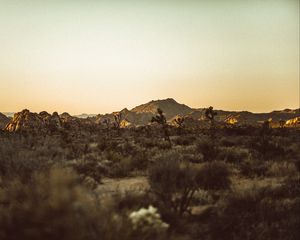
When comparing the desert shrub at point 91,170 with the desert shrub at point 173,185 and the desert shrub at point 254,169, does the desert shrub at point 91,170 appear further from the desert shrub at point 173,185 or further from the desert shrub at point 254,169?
the desert shrub at point 254,169

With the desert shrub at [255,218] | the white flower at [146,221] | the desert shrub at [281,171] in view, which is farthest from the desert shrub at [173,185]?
the desert shrub at [281,171]

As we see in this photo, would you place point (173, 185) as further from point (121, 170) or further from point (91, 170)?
point (91, 170)

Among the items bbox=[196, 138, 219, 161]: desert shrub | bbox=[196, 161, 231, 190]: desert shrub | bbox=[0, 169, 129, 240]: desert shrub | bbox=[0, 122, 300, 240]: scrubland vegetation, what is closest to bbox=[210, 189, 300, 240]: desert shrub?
bbox=[0, 122, 300, 240]: scrubland vegetation

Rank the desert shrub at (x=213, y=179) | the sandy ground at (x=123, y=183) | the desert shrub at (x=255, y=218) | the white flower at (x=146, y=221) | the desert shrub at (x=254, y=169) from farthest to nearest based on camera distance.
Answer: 1. the desert shrub at (x=254, y=169)
2. the sandy ground at (x=123, y=183)
3. the desert shrub at (x=213, y=179)
4. the desert shrub at (x=255, y=218)
5. the white flower at (x=146, y=221)

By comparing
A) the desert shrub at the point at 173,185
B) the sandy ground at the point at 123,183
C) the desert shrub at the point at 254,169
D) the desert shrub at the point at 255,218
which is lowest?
the sandy ground at the point at 123,183

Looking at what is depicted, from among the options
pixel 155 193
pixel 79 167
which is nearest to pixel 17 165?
pixel 79 167

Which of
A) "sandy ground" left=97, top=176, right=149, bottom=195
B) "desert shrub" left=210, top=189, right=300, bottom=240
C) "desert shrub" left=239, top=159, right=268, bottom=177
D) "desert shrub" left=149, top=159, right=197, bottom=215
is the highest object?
"desert shrub" left=149, top=159, right=197, bottom=215

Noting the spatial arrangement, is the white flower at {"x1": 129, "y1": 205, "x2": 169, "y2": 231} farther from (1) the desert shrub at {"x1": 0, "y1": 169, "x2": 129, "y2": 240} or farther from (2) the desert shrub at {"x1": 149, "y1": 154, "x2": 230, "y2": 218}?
(2) the desert shrub at {"x1": 149, "y1": 154, "x2": 230, "y2": 218}

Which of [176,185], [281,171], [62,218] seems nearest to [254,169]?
[281,171]

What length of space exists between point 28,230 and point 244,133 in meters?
41.2

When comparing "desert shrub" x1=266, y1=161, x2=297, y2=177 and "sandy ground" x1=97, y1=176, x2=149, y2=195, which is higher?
"desert shrub" x1=266, y1=161, x2=297, y2=177

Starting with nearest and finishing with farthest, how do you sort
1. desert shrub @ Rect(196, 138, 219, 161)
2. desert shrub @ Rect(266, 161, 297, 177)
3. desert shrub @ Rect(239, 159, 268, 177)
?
desert shrub @ Rect(266, 161, 297, 177)
desert shrub @ Rect(239, 159, 268, 177)
desert shrub @ Rect(196, 138, 219, 161)

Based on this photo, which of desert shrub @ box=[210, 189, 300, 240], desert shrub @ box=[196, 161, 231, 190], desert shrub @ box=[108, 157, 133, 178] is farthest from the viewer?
desert shrub @ box=[108, 157, 133, 178]

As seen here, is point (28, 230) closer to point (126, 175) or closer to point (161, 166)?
point (161, 166)
